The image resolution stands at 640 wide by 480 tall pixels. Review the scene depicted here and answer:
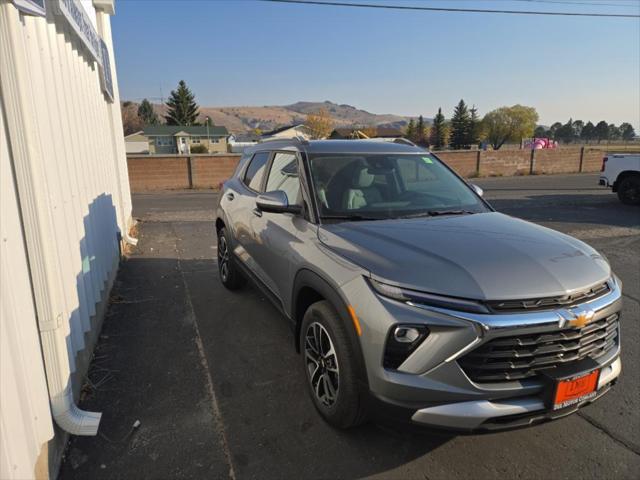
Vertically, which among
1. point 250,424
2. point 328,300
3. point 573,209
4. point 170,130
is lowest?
point 573,209

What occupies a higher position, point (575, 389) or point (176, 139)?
point (176, 139)

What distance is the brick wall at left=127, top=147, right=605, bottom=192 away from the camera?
2008 cm

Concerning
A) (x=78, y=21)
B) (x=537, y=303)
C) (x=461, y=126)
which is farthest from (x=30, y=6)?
(x=461, y=126)

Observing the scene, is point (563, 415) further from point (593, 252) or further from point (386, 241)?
point (386, 241)

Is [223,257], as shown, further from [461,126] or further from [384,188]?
[461,126]

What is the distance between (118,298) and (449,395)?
4.35 meters

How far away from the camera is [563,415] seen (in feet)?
7.32

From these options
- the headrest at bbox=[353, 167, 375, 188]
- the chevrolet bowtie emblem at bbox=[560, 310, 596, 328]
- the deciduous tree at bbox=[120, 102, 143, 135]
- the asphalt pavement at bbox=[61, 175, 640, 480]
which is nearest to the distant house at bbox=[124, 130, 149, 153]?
the deciduous tree at bbox=[120, 102, 143, 135]

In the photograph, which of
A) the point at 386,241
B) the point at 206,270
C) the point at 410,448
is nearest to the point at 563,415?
the point at 410,448

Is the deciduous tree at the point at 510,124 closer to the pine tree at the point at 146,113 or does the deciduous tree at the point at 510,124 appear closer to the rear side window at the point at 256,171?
the pine tree at the point at 146,113

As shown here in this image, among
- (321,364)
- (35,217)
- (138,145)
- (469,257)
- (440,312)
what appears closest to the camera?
(440,312)

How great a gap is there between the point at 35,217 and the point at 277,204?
153 cm

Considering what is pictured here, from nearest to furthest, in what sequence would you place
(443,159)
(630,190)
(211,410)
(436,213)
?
(211,410)
(436,213)
(630,190)
(443,159)

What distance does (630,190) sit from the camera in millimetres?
12539
